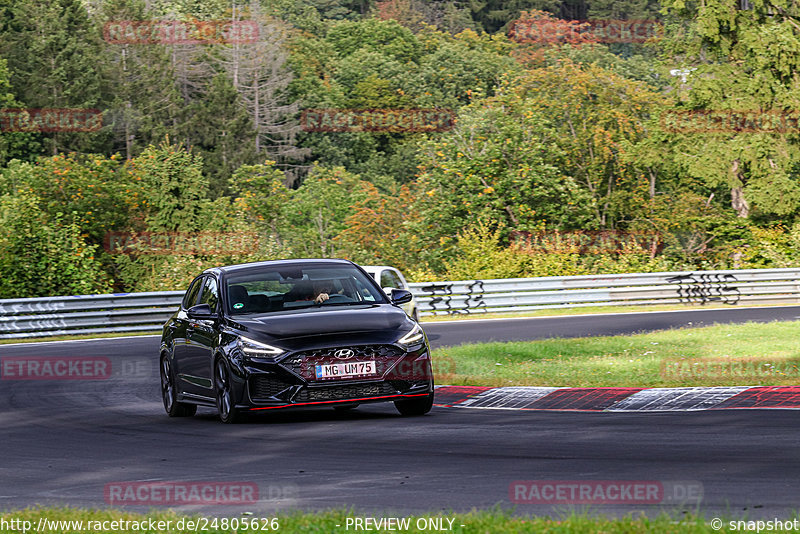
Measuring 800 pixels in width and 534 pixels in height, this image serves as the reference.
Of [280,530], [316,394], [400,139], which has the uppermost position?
[280,530]

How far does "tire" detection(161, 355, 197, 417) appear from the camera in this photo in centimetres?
1356

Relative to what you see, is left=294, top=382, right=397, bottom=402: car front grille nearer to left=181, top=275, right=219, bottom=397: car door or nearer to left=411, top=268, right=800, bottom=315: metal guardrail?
left=181, top=275, right=219, bottom=397: car door

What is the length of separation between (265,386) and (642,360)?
863cm

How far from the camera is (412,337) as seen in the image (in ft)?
39.2

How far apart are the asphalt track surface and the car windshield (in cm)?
115

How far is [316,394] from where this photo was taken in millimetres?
11523

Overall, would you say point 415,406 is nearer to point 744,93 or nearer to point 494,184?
point 494,184

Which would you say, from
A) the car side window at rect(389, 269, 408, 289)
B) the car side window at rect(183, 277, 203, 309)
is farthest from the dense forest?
the car side window at rect(183, 277, 203, 309)

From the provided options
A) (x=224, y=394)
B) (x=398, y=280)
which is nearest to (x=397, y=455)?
(x=224, y=394)

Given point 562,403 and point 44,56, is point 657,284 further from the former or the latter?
point 44,56

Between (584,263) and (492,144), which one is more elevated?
(492,144)

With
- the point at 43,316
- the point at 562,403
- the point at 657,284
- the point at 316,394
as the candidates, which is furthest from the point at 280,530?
the point at 657,284

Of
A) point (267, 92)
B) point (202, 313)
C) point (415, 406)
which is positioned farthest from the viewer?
point (267, 92)

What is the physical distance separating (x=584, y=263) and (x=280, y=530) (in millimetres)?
33898
